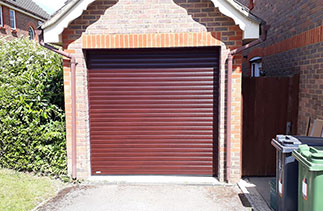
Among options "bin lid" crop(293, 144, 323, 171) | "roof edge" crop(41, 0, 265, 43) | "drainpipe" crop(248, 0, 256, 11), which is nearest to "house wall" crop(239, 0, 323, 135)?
"roof edge" crop(41, 0, 265, 43)

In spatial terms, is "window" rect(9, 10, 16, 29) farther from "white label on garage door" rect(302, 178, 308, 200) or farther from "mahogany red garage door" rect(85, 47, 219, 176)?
"white label on garage door" rect(302, 178, 308, 200)

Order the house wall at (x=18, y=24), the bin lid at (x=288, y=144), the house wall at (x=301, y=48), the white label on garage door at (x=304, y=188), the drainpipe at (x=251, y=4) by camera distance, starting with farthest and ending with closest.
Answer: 1. the house wall at (x=18, y=24)
2. the drainpipe at (x=251, y=4)
3. the house wall at (x=301, y=48)
4. the bin lid at (x=288, y=144)
5. the white label on garage door at (x=304, y=188)

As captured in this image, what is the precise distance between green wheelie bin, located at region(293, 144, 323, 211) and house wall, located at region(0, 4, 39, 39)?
56.9 feet

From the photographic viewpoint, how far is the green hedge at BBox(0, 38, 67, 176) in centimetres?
517

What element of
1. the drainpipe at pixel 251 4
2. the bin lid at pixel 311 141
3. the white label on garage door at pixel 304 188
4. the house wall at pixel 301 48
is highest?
the drainpipe at pixel 251 4

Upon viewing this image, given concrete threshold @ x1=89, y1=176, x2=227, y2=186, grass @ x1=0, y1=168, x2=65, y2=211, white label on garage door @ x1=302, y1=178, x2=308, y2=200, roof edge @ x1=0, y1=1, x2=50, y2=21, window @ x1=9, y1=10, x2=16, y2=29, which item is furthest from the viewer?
window @ x1=9, y1=10, x2=16, y2=29

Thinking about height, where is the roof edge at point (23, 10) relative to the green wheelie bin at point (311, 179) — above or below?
above

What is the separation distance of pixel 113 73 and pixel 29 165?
2.67 meters

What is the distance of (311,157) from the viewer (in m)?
2.90

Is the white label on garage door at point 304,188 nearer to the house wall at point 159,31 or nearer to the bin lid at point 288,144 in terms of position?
Answer: the bin lid at point 288,144

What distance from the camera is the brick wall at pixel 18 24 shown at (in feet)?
51.9

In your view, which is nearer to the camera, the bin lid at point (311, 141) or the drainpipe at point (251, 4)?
the bin lid at point (311, 141)

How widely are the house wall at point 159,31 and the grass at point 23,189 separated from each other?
65.0 inches

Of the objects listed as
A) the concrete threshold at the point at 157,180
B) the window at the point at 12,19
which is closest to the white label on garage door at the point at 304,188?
the concrete threshold at the point at 157,180
